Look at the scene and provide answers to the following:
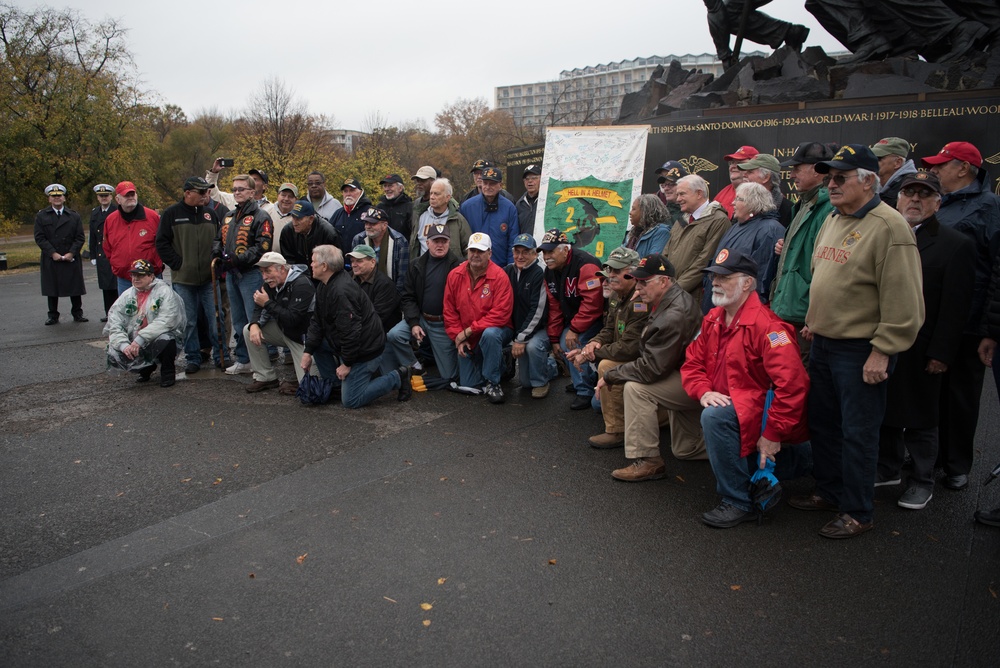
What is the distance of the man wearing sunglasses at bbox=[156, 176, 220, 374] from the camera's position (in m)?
7.98

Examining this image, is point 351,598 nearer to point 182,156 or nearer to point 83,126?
point 83,126

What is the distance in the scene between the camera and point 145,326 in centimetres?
729

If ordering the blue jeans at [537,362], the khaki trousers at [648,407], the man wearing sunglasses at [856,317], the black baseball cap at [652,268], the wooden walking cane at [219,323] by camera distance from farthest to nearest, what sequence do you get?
the wooden walking cane at [219,323]
the blue jeans at [537,362]
the black baseball cap at [652,268]
the khaki trousers at [648,407]
the man wearing sunglasses at [856,317]

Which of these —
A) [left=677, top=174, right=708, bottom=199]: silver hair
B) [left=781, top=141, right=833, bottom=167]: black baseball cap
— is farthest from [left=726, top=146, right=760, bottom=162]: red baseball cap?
[left=781, top=141, right=833, bottom=167]: black baseball cap

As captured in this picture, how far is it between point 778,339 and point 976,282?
56.2 inches

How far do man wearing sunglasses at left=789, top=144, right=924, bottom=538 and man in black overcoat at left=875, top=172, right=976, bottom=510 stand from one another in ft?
1.80

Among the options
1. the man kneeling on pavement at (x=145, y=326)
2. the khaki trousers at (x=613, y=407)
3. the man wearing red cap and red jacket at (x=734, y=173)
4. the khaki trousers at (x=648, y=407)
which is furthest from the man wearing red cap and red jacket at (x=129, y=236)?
the man wearing red cap and red jacket at (x=734, y=173)

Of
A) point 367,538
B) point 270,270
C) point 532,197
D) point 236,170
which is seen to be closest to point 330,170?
point 236,170

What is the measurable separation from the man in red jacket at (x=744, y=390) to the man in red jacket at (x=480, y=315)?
264 centimetres

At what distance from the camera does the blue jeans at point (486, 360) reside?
265 inches

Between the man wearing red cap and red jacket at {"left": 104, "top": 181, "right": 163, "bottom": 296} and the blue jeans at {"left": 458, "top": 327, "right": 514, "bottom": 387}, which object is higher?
the man wearing red cap and red jacket at {"left": 104, "top": 181, "right": 163, "bottom": 296}

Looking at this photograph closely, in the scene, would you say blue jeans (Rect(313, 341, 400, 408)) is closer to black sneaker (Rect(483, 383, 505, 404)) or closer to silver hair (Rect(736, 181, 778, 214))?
black sneaker (Rect(483, 383, 505, 404))

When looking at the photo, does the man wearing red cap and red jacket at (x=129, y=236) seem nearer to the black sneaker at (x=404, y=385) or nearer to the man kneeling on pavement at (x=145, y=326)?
the man kneeling on pavement at (x=145, y=326)

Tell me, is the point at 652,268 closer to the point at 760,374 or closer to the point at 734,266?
the point at 734,266
